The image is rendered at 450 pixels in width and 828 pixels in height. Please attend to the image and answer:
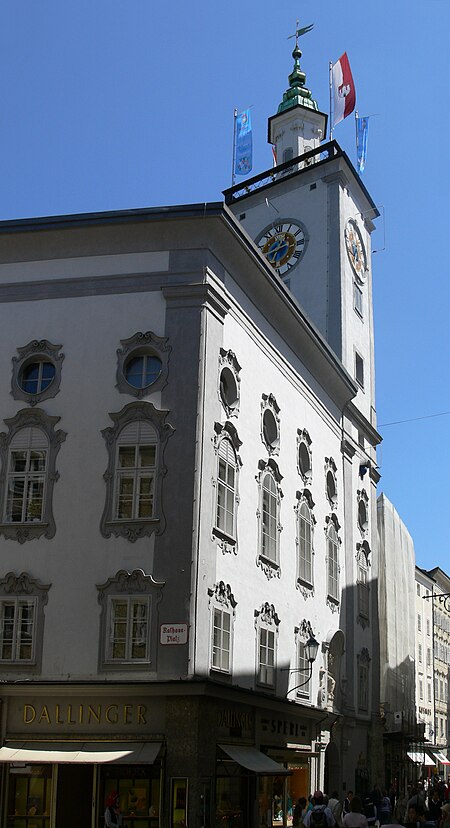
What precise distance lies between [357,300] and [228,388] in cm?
1884

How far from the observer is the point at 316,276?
4488 centimetres

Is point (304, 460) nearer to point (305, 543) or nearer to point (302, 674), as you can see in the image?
point (305, 543)

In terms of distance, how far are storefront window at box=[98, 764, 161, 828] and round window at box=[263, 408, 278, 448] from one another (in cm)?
1118

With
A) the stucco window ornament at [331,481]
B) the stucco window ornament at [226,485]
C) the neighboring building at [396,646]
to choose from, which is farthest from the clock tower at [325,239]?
the stucco window ornament at [226,485]

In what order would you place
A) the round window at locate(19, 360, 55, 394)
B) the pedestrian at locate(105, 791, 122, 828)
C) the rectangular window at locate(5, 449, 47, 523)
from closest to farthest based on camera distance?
the pedestrian at locate(105, 791, 122, 828)
the rectangular window at locate(5, 449, 47, 523)
the round window at locate(19, 360, 55, 394)

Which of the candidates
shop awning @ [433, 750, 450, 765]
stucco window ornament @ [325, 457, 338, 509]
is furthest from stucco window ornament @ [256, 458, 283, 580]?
shop awning @ [433, 750, 450, 765]

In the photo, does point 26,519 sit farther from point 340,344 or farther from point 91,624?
point 340,344

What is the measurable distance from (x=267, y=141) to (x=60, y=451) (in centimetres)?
3229

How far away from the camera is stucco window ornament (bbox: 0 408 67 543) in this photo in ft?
84.6

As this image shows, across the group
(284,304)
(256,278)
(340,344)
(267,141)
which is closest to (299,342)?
(284,304)

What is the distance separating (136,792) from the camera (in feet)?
77.4

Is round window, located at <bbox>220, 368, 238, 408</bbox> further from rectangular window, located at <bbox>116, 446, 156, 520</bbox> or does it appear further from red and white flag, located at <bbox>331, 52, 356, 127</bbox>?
red and white flag, located at <bbox>331, 52, 356, 127</bbox>

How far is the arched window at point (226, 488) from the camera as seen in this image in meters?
27.0

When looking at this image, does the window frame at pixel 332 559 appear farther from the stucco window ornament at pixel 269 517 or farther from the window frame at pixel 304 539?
the stucco window ornament at pixel 269 517
